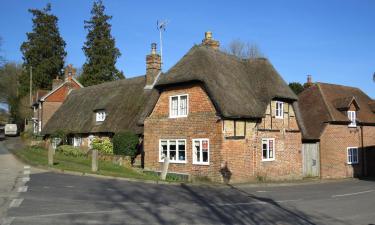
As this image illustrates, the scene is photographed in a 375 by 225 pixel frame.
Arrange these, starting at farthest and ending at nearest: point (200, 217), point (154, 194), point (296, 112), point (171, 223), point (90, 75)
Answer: point (90, 75), point (296, 112), point (154, 194), point (200, 217), point (171, 223)

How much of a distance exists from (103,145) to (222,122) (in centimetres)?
1222

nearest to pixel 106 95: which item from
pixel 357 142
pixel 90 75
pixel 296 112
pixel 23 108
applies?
pixel 296 112

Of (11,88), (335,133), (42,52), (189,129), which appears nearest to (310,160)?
(335,133)

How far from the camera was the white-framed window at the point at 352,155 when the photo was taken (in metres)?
34.9

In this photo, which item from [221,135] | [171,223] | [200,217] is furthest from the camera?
[221,135]

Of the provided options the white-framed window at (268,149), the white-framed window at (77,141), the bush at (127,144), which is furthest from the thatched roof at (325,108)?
the white-framed window at (77,141)

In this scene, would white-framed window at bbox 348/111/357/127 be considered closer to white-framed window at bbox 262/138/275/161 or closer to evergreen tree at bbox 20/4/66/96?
white-framed window at bbox 262/138/275/161

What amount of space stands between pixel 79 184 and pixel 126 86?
843 inches

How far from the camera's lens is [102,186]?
17.4 meters

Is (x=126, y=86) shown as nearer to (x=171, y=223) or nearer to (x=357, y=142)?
(x=357, y=142)

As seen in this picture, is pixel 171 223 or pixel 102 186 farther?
pixel 102 186

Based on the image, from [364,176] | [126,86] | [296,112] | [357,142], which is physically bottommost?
[364,176]

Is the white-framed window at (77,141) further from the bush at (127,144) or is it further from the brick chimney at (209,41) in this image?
the brick chimney at (209,41)

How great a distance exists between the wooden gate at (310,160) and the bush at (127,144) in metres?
12.5
